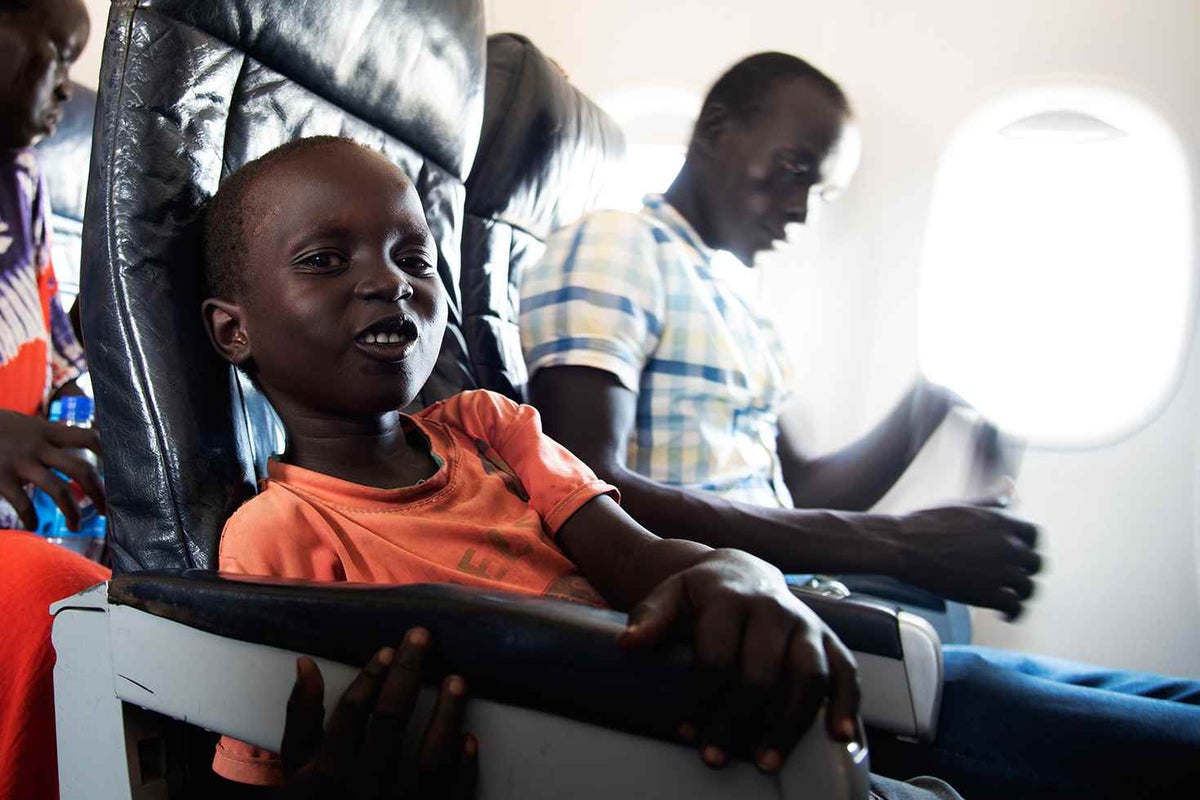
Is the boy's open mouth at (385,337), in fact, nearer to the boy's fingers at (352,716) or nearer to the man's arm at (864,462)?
the boy's fingers at (352,716)

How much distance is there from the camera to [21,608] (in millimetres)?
788

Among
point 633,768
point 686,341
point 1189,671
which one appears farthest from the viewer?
point 1189,671

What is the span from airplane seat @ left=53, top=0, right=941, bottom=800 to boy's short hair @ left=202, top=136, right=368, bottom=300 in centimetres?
1

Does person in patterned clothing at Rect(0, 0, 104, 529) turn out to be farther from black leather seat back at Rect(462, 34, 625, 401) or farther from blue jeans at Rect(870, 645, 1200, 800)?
blue jeans at Rect(870, 645, 1200, 800)

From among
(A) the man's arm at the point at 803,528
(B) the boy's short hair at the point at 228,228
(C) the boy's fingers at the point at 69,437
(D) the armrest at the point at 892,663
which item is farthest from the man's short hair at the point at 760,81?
(C) the boy's fingers at the point at 69,437

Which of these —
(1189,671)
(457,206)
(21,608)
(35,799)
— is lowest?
(1189,671)

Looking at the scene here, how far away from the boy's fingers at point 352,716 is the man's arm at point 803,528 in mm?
606

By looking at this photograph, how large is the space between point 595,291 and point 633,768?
78 cm

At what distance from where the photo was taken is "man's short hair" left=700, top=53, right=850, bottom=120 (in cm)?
143

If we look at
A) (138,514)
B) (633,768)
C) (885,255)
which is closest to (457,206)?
(138,514)

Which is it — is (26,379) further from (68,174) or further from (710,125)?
(710,125)

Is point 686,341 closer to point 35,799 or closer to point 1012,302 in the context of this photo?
point 35,799

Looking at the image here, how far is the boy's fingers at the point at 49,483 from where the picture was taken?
0.81 metres

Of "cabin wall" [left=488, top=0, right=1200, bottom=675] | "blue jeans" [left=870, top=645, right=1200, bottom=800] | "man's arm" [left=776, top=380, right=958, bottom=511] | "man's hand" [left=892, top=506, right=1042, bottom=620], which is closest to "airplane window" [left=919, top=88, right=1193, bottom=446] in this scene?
"cabin wall" [left=488, top=0, right=1200, bottom=675]
